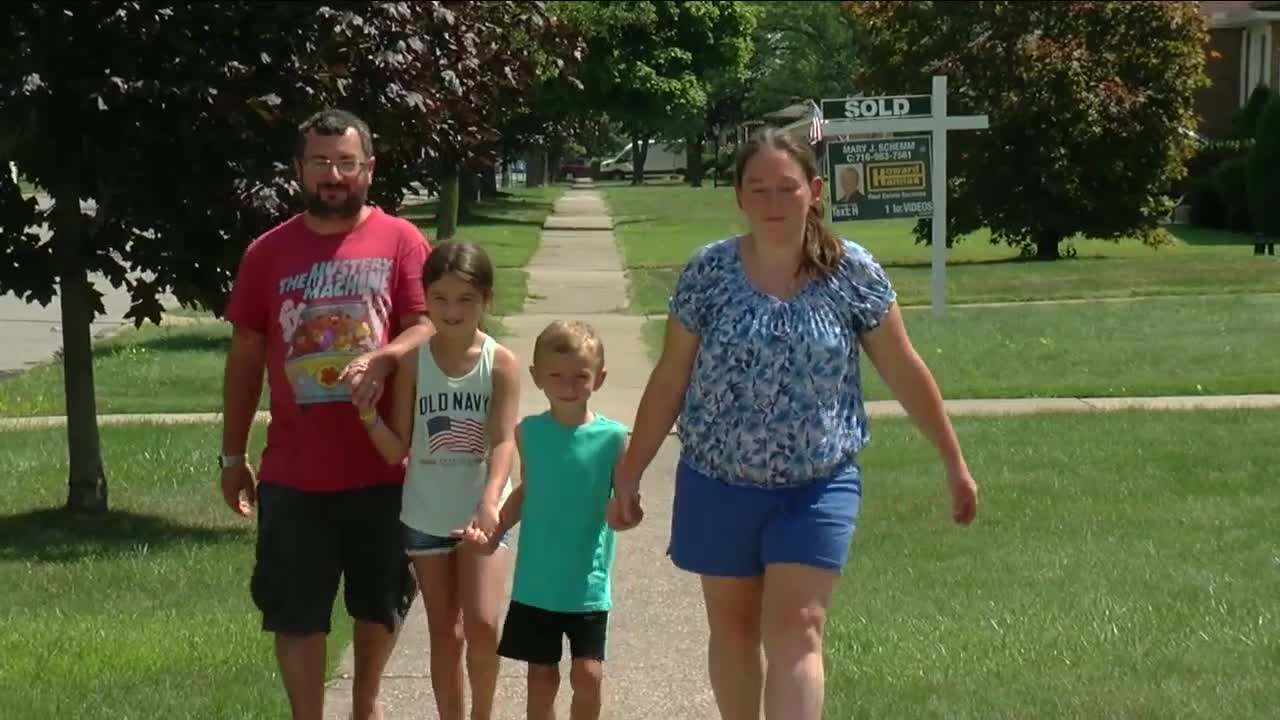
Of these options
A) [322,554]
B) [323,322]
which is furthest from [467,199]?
[323,322]

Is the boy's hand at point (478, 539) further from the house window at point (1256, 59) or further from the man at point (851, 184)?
the house window at point (1256, 59)

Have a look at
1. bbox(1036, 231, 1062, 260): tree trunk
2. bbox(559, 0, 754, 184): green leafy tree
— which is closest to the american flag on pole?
bbox(1036, 231, 1062, 260): tree trunk

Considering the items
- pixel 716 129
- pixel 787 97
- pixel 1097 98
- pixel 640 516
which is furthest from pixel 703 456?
pixel 716 129

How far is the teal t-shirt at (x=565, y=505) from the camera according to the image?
4.98m

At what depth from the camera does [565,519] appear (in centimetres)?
500

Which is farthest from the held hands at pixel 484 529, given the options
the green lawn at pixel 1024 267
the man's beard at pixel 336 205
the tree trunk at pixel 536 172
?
Result: the tree trunk at pixel 536 172

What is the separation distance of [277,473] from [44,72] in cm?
392

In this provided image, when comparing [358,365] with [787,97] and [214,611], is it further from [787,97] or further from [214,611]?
[787,97]

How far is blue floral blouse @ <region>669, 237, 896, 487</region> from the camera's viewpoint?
183 inches

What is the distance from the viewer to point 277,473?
5.06 metres

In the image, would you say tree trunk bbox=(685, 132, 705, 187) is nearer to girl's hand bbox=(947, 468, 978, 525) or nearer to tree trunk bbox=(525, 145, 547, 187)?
tree trunk bbox=(525, 145, 547, 187)

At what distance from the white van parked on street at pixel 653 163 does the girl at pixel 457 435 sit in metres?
105

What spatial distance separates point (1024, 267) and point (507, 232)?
15.6 metres

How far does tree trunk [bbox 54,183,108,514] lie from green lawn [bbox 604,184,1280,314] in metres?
11.8
